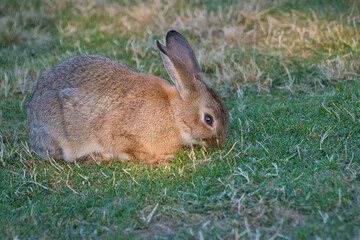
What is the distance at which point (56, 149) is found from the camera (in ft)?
16.6

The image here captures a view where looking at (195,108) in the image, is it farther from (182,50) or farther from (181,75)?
(182,50)

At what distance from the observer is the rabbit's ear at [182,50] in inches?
204

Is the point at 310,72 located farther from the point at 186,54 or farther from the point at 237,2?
the point at 237,2

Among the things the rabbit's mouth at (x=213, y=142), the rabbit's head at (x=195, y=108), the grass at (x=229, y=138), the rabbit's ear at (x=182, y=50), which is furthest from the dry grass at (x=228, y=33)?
the rabbit's mouth at (x=213, y=142)

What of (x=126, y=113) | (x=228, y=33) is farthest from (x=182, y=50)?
(x=228, y=33)

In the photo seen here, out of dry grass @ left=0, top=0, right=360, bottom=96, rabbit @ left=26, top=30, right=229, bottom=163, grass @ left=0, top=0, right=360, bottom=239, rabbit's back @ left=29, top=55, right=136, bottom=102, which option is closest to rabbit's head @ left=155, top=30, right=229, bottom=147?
rabbit @ left=26, top=30, right=229, bottom=163

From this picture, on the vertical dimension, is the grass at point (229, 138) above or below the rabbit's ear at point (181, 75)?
below

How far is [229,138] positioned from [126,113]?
110cm

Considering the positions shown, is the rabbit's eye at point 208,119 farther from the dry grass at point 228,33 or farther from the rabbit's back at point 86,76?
the dry grass at point 228,33

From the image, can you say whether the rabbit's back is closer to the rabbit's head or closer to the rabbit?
the rabbit

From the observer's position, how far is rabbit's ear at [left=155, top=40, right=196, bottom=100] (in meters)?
4.65

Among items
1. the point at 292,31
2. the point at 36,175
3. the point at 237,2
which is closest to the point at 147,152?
the point at 36,175

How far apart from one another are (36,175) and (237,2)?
5.14 m

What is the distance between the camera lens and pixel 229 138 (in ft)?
16.3
